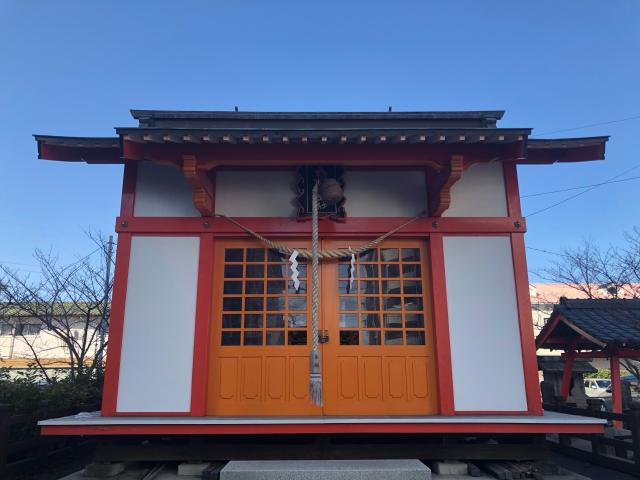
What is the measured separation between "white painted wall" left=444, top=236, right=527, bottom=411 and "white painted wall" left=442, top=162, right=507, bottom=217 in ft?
1.04

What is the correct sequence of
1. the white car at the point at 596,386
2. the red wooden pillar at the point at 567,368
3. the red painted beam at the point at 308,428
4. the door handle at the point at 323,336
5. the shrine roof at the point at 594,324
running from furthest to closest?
1. the white car at the point at 596,386
2. the red wooden pillar at the point at 567,368
3. the shrine roof at the point at 594,324
4. the door handle at the point at 323,336
5. the red painted beam at the point at 308,428

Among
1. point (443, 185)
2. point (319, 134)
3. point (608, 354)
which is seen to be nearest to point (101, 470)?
point (319, 134)

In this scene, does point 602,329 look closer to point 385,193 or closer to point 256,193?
point 385,193

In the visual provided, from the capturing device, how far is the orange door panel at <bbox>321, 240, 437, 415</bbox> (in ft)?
15.0

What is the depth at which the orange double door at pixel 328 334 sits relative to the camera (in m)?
4.57

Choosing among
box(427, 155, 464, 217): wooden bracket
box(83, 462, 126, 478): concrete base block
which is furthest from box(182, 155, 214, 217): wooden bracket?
box(83, 462, 126, 478): concrete base block

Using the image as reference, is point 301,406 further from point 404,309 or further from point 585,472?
point 585,472

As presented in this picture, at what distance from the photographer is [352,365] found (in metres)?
4.66

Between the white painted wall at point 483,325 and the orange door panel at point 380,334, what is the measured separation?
30 centimetres

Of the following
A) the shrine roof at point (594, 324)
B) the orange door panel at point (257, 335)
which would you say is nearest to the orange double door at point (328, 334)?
the orange door panel at point (257, 335)

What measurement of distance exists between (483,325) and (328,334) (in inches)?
66.4

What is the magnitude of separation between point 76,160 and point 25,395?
2717 millimetres

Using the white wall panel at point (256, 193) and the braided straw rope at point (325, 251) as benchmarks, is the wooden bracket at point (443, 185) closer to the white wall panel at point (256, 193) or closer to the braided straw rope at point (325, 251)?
the braided straw rope at point (325, 251)

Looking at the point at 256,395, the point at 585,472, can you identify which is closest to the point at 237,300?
the point at 256,395
